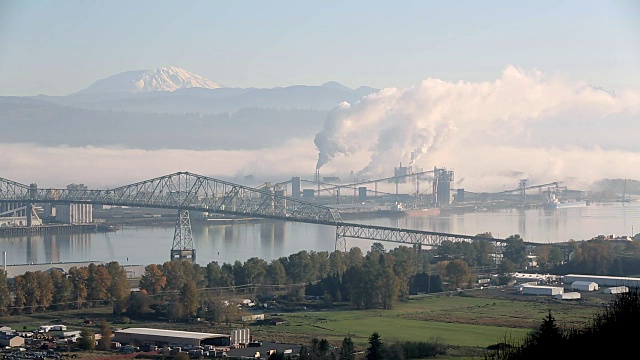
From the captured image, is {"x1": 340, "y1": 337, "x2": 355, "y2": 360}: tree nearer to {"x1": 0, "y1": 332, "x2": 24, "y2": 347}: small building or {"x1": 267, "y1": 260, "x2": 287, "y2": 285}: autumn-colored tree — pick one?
{"x1": 0, "y1": 332, "x2": 24, "y2": 347}: small building

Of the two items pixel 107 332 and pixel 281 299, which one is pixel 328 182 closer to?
pixel 281 299

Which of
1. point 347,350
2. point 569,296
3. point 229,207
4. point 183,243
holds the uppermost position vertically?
point 229,207

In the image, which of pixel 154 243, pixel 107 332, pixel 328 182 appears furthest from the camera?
pixel 328 182

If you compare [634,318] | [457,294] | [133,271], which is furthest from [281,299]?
[634,318]

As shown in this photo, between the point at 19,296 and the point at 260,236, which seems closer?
the point at 19,296

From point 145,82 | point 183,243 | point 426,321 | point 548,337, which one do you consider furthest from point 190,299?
point 145,82

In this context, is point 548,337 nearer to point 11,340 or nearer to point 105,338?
point 105,338
